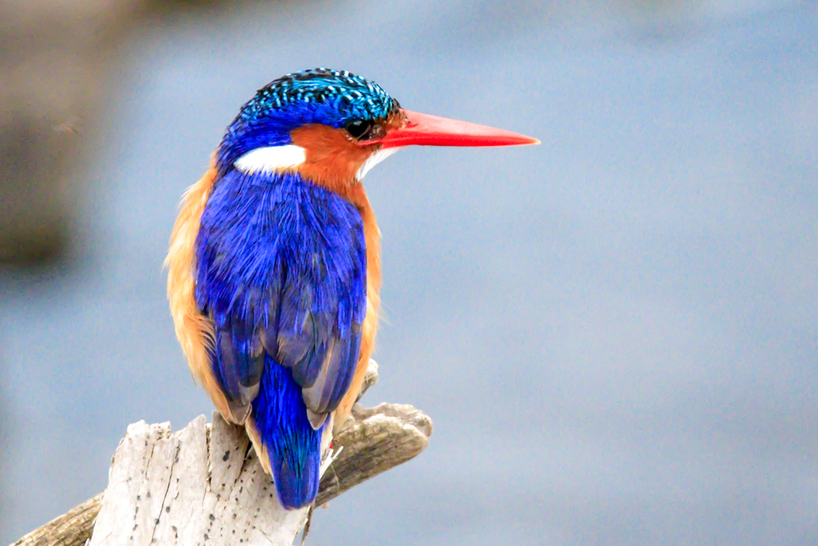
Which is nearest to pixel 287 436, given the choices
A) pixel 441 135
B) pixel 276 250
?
pixel 276 250

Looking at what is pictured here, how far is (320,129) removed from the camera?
123 centimetres

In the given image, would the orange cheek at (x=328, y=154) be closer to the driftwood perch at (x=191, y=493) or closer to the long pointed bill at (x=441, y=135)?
the long pointed bill at (x=441, y=135)

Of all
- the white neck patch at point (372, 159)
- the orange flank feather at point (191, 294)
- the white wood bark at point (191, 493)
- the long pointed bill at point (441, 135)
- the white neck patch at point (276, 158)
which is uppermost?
the long pointed bill at point (441, 135)

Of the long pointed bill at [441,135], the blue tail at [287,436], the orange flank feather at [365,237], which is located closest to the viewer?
the blue tail at [287,436]

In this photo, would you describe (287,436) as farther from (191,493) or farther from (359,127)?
(359,127)

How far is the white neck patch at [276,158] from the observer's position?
1.25m

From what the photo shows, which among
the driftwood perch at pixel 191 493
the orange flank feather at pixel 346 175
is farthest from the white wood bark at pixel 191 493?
the orange flank feather at pixel 346 175

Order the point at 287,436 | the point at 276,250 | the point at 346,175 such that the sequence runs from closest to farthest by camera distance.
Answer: the point at 287,436 → the point at 276,250 → the point at 346,175

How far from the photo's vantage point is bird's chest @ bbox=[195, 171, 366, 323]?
3.77 ft

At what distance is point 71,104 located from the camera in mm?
2795

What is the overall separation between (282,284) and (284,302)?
3 centimetres

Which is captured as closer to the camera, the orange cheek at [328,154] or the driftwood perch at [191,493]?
the driftwood perch at [191,493]

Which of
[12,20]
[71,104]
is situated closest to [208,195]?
[71,104]

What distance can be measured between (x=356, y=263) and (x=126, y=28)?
2327 millimetres
